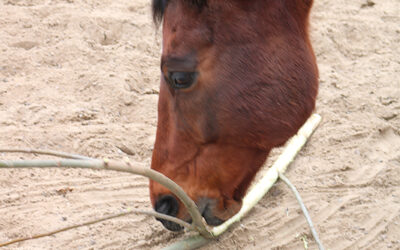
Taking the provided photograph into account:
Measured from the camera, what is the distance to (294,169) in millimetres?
3355

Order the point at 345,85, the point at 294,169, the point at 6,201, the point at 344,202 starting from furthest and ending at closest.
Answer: the point at 345,85, the point at 294,169, the point at 344,202, the point at 6,201

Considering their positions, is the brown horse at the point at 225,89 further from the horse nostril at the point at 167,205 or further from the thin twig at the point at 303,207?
the thin twig at the point at 303,207

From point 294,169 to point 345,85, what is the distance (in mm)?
1255

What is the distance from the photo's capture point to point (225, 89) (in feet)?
6.79

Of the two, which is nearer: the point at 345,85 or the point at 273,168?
the point at 273,168

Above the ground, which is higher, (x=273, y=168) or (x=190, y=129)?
(x=190, y=129)

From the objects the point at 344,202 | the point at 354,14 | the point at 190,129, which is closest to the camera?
the point at 190,129

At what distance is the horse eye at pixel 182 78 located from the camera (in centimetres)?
207

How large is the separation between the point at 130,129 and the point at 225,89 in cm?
151

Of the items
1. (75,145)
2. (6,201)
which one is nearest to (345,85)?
(75,145)

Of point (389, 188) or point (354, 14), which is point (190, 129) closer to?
point (389, 188)

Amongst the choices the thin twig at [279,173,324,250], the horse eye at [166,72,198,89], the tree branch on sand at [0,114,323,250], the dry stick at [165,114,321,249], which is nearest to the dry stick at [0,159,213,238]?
the tree branch on sand at [0,114,323,250]

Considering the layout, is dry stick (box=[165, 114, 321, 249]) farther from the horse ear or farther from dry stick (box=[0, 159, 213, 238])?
the horse ear

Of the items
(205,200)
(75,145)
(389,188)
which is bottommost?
(389,188)
